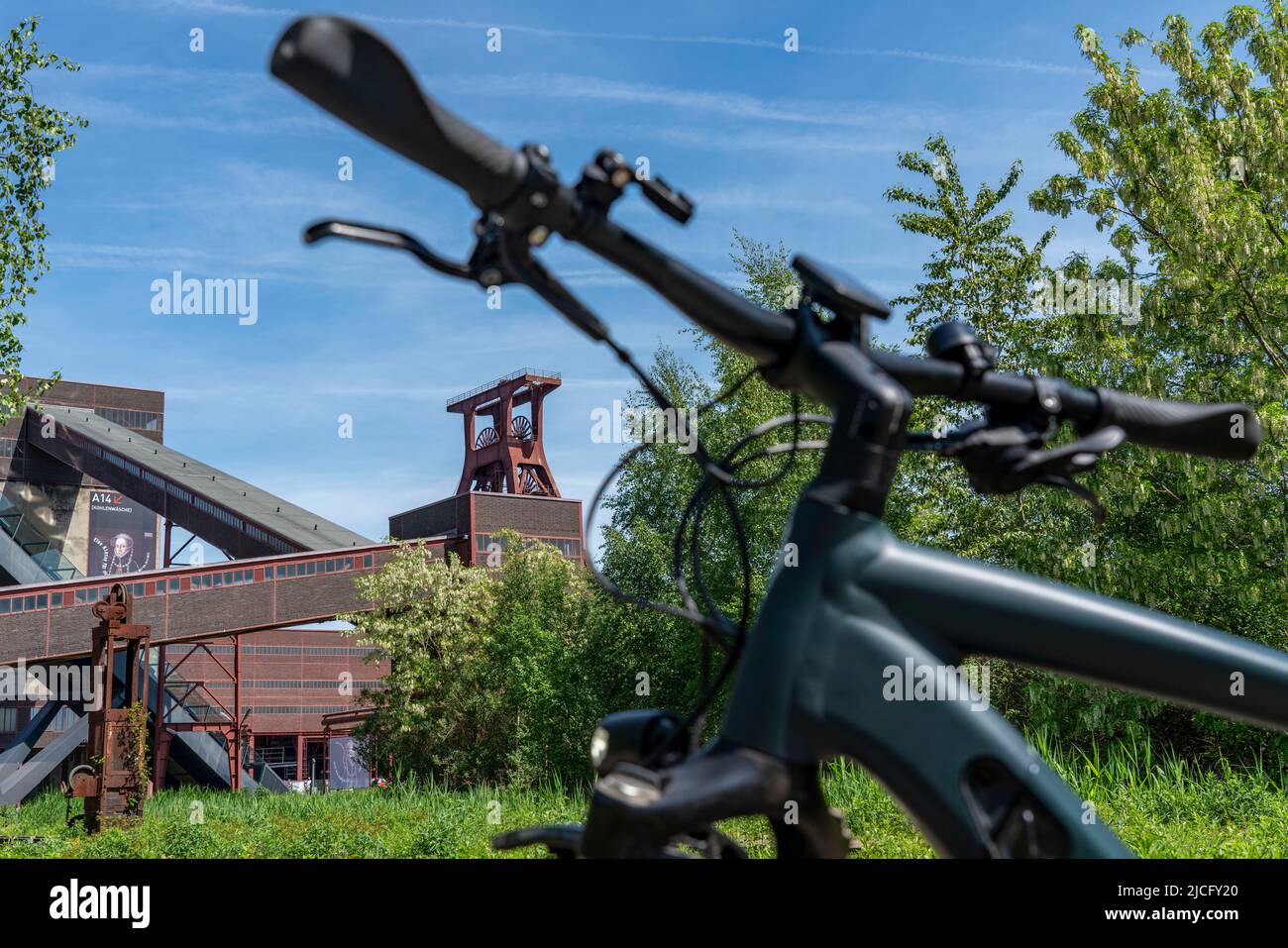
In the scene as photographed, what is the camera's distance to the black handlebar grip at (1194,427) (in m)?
1.81

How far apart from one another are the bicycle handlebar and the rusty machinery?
1640 centimetres

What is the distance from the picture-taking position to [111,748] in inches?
648

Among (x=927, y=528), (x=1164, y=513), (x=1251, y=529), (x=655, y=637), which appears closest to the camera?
(x=1251, y=529)

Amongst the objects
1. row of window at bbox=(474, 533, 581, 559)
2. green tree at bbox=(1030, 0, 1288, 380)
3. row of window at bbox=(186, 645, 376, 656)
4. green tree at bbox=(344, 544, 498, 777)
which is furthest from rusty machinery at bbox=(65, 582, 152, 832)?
row of window at bbox=(186, 645, 376, 656)

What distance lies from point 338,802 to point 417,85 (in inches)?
607

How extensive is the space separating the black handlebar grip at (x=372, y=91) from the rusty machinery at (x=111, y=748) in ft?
54.1

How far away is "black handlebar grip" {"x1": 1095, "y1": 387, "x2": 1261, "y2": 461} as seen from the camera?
1.81m

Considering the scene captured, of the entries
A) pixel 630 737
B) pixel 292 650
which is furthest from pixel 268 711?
pixel 630 737

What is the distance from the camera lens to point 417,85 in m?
1.16

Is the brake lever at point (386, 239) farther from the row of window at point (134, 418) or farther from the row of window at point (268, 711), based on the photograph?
the row of window at point (134, 418)

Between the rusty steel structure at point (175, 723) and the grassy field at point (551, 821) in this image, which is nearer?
the grassy field at point (551, 821)

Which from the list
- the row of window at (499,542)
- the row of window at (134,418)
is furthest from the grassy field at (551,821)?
the row of window at (134,418)
